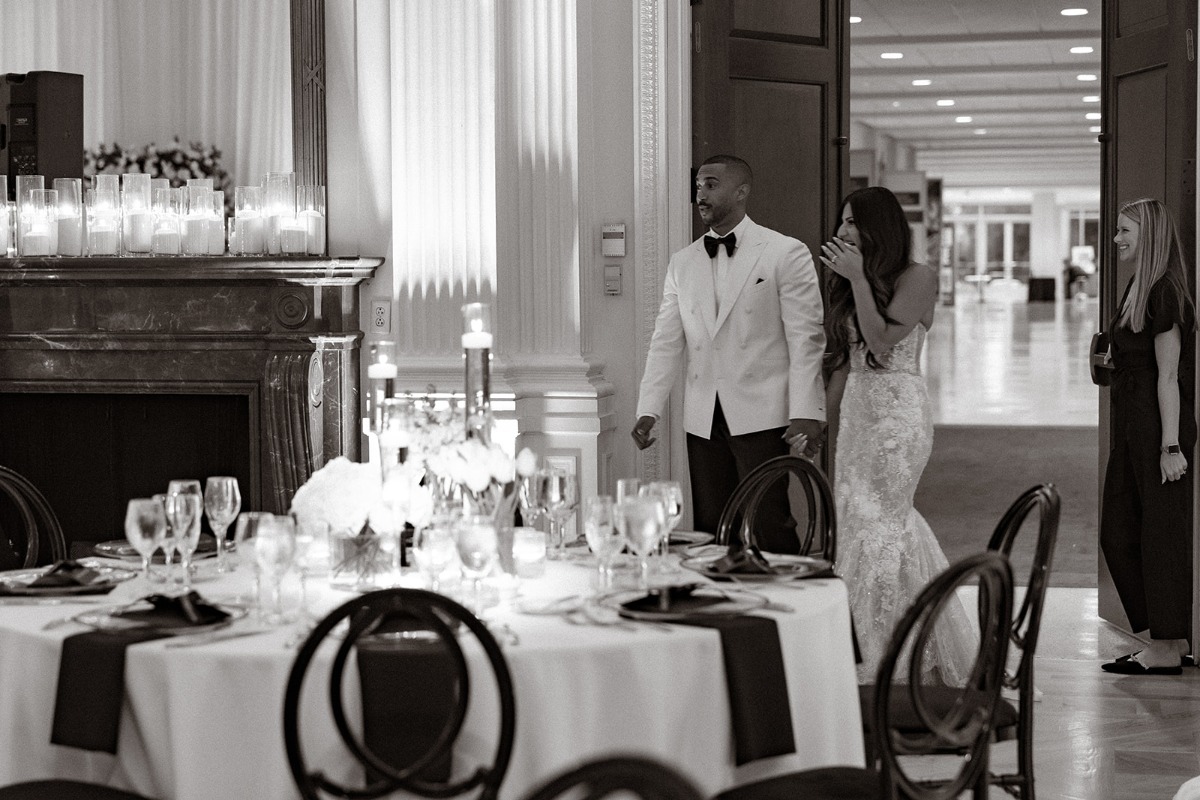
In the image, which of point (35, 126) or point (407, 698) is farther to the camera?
point (35, 126)

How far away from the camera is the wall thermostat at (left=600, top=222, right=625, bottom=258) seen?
5891 millimetres

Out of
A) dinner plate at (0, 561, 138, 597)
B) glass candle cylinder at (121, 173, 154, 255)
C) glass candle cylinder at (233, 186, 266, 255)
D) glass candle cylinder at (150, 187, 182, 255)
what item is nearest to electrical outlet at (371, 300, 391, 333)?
glass candle cylinder at (233, 186, 266, 255)

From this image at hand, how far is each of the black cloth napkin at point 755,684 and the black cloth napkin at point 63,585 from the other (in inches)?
47.7

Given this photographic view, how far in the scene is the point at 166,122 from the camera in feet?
20.1

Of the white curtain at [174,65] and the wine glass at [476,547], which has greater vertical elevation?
the white curtain at [174,65]

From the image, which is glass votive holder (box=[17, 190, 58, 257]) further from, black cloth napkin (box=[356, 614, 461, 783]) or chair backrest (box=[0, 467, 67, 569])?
black cloth napkin (box=[356, 614, 461, 783])

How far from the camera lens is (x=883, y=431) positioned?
4891 millimetres

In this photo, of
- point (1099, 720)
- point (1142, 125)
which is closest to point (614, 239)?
point (1142, 125)

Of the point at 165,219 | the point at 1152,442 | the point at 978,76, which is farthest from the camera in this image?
the point at 978,76

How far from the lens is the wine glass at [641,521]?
9.01ft

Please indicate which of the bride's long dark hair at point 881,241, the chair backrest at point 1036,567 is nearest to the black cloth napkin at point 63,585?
the chair backrest at point 1036,567

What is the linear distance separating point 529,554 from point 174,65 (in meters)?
3.85

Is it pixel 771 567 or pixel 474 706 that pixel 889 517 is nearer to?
pixel 771 567

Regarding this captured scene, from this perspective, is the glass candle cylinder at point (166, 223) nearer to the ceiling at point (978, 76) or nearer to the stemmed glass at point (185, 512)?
the stemmed glass at point (185, 512)
